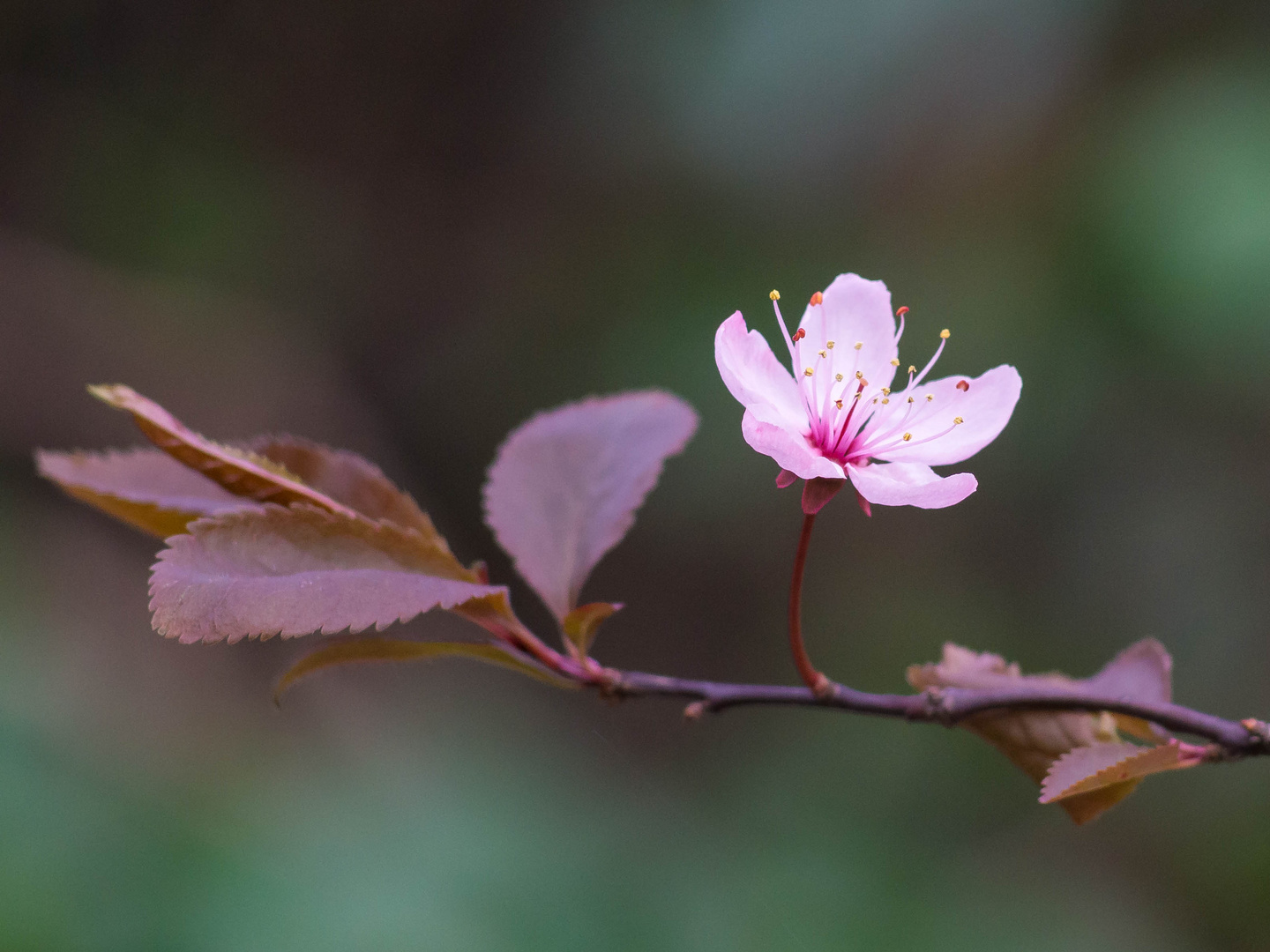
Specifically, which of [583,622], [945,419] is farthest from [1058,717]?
[583,622]

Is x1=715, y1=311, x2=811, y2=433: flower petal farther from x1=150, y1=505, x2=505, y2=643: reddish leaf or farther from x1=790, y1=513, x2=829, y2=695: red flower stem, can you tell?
x1=150, y1=505, x2=505, y2=643: reddish leaf

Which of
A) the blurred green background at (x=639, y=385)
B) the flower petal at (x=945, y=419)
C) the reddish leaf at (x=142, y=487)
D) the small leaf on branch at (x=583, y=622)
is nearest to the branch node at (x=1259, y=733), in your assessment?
the flower petal at (x=945, y=419)

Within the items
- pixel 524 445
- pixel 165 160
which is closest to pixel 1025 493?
pixel 524 445

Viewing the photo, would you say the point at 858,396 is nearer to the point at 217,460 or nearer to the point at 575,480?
the point at 575,480

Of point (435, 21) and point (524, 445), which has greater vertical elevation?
point (435, 21)

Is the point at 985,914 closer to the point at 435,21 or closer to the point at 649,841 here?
the point at 649,841
